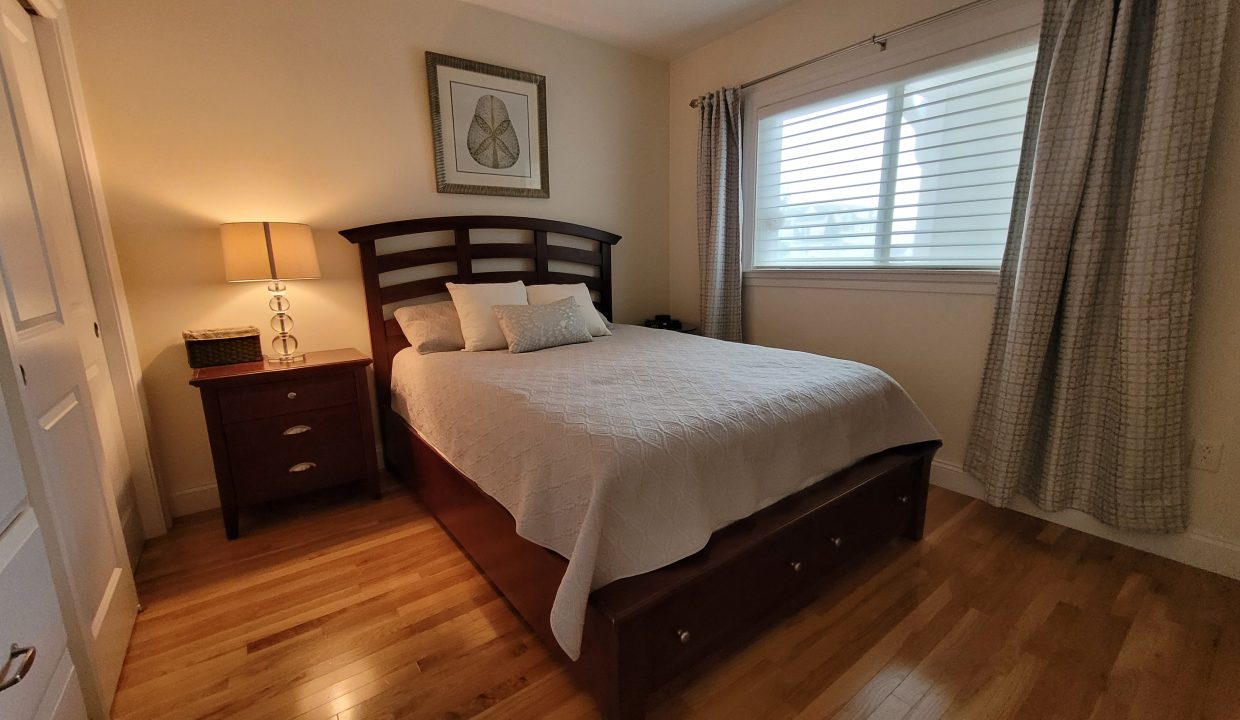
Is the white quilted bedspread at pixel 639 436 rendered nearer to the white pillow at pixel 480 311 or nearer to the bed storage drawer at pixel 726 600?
the bed storage drawer at pixel 726 600

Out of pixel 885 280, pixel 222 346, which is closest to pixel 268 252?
pixel 222 346

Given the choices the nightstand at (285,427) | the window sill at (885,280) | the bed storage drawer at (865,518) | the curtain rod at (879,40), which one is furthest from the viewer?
the window sill at (885,280)

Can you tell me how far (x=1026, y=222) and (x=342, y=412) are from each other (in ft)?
10.1

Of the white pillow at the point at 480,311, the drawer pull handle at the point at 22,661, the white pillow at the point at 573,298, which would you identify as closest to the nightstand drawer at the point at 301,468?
the white pillow at the point at 480,311

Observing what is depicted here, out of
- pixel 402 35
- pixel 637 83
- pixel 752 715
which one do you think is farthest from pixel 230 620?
pixel 637 83

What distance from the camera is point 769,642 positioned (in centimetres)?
154

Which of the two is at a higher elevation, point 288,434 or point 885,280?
point 885,280

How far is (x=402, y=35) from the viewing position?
257 centimetres

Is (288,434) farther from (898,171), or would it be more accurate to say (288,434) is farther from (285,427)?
(898,171)

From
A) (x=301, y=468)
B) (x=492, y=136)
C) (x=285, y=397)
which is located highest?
(x=492, y=136)

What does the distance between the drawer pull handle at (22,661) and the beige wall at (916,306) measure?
3.08 metres

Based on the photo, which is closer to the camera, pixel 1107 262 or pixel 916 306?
pixel 1107 262

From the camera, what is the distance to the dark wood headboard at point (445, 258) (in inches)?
103

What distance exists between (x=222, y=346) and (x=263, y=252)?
468mm
